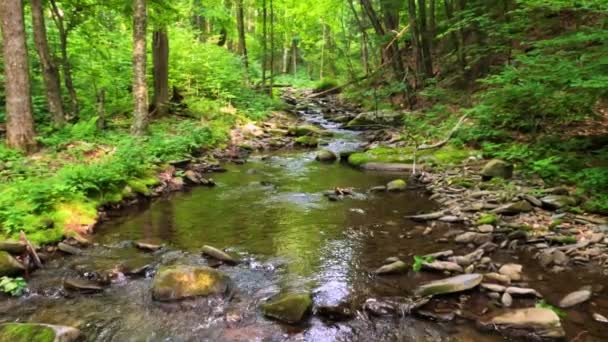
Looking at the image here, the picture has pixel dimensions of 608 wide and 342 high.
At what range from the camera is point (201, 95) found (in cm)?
1812

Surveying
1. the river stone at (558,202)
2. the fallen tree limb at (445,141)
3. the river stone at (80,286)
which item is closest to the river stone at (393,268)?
the river stone at (558,202)

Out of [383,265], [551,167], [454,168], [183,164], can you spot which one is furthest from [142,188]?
[551,167]

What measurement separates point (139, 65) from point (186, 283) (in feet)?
26.3

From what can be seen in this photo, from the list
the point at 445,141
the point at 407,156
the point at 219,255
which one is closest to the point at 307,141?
the point at 407,156

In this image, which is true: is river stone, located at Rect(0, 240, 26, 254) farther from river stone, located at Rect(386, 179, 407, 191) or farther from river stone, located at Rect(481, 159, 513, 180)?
river stone, located at Rect(481, 159, 513, 180)

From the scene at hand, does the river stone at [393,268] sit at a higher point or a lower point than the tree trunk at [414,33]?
lower

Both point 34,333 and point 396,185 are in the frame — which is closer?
point 34,333

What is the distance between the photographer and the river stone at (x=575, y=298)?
15.7 ft

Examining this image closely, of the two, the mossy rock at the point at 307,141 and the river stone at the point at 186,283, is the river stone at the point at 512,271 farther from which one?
Answer: the mossy rock at the point at 307,141

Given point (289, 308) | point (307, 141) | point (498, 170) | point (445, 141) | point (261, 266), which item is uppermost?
point (445, 141)

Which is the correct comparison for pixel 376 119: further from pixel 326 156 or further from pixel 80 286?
pixel 80 286

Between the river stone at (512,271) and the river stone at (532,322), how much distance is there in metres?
0.85

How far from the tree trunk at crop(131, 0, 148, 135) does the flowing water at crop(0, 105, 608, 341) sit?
3.17 m

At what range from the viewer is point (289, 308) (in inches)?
189
